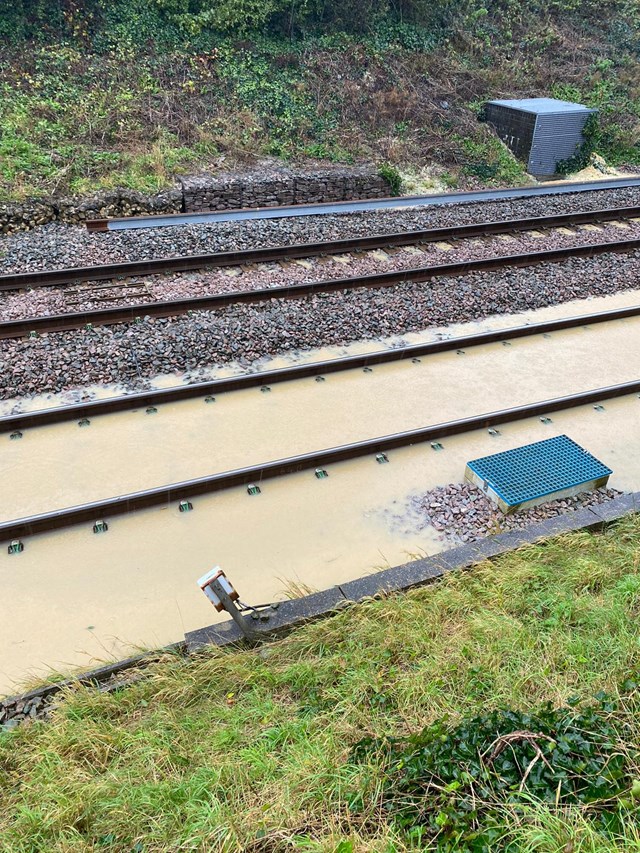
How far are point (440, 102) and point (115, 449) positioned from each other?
18071mm

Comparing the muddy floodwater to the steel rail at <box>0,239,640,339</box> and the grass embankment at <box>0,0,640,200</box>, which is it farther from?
the grass embankment at <box>0,0,640,200</box>

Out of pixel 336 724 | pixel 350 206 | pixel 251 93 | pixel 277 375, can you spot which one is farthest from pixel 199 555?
pixel 251 93

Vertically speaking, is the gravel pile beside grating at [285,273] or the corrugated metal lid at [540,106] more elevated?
the corrugated metal lid at [540,106]

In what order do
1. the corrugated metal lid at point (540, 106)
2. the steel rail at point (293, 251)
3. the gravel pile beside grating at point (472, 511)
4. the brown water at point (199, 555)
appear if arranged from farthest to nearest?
the corrugated metal lid at point (540, 106), the steel rail at point (293, 251), the gravel pile beside grating at point (472, 511), the brown water at point (199, 555)

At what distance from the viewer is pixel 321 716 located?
3713mm

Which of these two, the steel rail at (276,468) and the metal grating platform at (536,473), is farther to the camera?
the metal grating platform at (536,473)

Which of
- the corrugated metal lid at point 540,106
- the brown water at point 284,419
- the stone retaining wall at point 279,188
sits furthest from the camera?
the corrugated metal lid at point 540,106

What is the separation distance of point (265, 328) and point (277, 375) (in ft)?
3.90

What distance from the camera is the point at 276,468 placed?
668 centimetres

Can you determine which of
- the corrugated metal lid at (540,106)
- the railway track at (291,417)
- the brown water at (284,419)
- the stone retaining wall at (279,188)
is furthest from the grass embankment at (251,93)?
the brown water at (284,419)

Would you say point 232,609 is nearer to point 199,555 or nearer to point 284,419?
point 199,555

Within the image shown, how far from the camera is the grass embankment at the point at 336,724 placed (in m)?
2.88

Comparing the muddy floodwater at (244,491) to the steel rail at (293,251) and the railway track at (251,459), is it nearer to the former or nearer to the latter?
the railway track at (251,459)

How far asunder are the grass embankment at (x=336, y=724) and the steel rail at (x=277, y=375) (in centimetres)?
391
